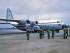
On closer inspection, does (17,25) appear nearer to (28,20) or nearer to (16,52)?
(28,20)

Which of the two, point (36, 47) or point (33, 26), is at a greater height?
point (36, 47)

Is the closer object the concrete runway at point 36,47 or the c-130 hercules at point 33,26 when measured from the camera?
the concrete runway at point 36,47

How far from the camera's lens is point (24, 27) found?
223 ft

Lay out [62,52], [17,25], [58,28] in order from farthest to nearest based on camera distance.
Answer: [17,25]
[58,28]
[62,52]

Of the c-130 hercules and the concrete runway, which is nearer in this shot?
the concrete runway

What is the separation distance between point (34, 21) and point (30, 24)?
4880mm

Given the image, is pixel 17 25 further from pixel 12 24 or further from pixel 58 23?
pixel 58 23

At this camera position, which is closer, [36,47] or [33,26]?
[36,47]

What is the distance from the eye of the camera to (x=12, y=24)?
2918 inches

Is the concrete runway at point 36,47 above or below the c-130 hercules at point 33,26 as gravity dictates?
above

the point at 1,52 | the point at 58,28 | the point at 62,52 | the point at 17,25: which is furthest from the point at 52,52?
the point at 17,25

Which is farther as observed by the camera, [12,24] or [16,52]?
[12,24]

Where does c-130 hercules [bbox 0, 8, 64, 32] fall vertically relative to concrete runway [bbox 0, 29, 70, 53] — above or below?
below

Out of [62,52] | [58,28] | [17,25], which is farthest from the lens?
[17,25]
